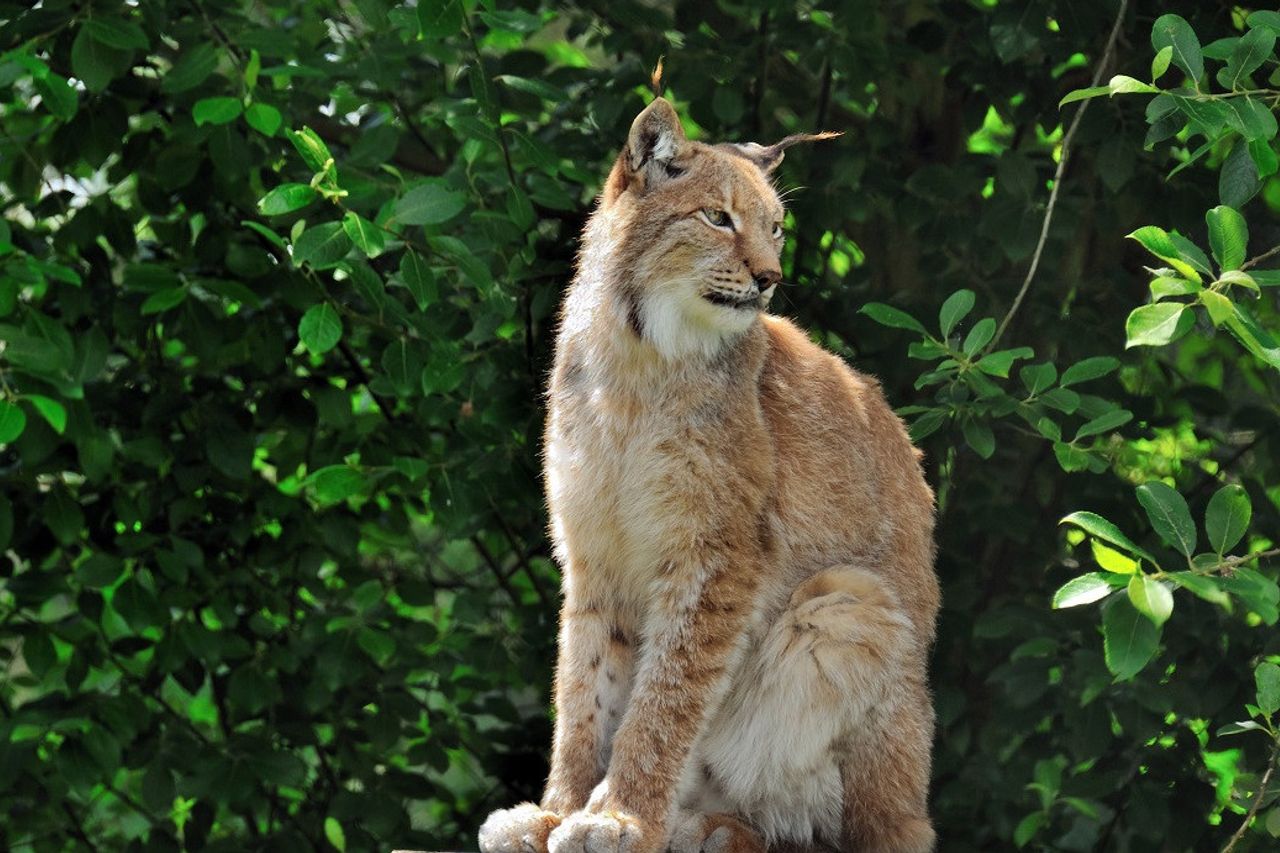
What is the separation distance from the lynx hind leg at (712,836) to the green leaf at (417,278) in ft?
5.70

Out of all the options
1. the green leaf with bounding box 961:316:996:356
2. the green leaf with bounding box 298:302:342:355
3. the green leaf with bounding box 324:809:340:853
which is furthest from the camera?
the green leaf with bounding box 324:809:340:853

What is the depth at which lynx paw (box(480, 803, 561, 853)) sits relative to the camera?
13.7ft

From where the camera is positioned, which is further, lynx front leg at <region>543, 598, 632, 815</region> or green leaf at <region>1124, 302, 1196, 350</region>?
lynx front leg at <region>543, 598, 632, 815</region>

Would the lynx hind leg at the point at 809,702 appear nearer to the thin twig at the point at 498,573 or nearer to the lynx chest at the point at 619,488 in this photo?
the lynx chest at the point at 619,488

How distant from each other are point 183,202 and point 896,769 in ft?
11.9

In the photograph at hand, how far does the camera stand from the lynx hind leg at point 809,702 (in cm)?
427

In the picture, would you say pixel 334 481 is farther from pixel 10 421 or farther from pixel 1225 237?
pixel 1225 237

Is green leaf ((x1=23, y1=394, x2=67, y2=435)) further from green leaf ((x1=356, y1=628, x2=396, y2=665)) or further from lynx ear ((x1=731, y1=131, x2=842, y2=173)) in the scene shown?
lynx ear ((x1=731, y1=131, x2=842, y2=173))

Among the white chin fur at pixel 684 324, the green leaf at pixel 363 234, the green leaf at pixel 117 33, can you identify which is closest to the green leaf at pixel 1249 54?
the white chin fur at pixel 684 324

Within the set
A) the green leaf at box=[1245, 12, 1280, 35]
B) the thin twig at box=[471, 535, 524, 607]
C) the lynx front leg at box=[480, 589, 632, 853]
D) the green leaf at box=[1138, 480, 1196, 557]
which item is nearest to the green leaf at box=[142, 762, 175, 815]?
the thin twig at box=[471, 535, 524, 607]

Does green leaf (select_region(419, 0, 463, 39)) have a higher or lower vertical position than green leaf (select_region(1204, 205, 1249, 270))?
higher

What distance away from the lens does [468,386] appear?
5680 mm

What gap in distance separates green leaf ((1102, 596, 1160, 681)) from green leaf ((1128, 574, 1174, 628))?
0.10 meters

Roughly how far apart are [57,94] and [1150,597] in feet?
12.8
